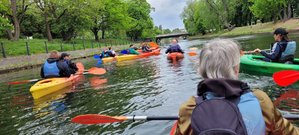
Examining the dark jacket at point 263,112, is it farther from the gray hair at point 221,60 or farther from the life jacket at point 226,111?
the gray hair at point 221,60

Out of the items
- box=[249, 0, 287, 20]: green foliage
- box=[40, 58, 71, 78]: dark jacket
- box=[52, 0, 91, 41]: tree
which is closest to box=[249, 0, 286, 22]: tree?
box=[249, 0, 287, 20]: green foliage

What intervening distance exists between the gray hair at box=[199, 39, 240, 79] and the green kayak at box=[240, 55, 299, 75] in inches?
245

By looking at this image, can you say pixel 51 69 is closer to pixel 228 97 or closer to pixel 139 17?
pixel 228 97

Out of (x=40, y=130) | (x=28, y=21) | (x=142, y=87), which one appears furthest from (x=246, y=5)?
(x=40, y=130)

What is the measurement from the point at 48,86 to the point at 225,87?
8036 millimetres

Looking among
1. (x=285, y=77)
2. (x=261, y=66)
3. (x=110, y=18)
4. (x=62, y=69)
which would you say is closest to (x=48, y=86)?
(x=62, y=69)

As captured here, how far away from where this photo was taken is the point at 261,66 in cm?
929

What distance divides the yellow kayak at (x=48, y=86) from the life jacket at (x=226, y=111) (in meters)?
7.58

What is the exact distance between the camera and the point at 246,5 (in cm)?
6506

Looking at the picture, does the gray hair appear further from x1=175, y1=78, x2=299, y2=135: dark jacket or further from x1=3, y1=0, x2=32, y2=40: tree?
x1=3, y1=0, x2=32, y2=40: tree

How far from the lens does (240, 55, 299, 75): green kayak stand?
8.20 meters

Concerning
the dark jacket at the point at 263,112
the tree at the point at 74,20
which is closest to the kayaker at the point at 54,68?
the dark jacket at the point at 263,112

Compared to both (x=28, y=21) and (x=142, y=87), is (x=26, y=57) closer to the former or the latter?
(x=142, y=87)

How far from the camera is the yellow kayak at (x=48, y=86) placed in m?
8.82
